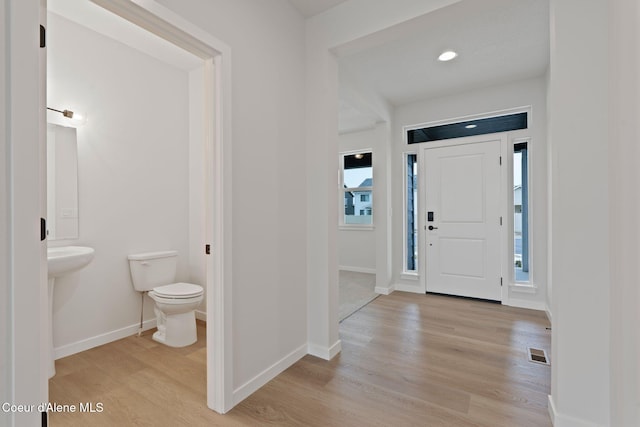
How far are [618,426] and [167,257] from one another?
3.25 meters

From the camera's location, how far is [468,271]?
150 inches

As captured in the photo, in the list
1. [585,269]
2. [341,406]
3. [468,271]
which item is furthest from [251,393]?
[468,271]

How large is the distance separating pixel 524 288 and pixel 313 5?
3769 millimetres

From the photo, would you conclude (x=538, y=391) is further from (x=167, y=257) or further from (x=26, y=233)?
(x=167, y=257)

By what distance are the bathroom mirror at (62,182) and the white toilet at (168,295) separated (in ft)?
1.85

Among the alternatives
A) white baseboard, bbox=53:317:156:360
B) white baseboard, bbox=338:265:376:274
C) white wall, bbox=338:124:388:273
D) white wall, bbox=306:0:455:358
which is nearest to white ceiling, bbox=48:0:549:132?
white wall, bbox=306:0:455:358

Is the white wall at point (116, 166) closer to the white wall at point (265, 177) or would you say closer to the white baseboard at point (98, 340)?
the white baseboard at point (98, 340)

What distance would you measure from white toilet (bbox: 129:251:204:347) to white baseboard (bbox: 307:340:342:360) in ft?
3.43

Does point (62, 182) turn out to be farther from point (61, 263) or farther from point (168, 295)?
point (168, 295)

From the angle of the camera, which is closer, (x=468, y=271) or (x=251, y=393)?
(x=251, y=393)

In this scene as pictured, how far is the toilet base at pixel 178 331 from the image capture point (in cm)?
247

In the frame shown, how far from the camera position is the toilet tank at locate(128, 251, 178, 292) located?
8.75 feet

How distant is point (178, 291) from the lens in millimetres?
2488

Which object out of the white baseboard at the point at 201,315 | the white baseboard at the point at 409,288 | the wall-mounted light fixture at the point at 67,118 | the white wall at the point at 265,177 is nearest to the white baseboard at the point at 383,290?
the white baseboard at the point at 409,288
